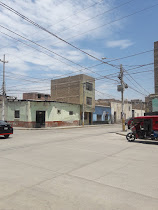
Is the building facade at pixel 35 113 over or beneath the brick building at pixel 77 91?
beneath

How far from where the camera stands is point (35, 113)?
29.6 metres

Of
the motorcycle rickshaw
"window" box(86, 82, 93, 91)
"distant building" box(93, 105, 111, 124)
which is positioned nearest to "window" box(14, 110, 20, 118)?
"window" box(86, 82, 93, 91)

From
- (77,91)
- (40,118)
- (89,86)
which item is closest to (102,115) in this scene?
(89,86)

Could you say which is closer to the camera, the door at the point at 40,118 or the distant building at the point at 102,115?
the door at the point at 40,118

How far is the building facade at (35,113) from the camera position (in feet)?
95.0

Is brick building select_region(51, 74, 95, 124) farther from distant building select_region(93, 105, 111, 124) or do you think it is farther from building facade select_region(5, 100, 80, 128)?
building facade select_region(5, 100, 80, 128)

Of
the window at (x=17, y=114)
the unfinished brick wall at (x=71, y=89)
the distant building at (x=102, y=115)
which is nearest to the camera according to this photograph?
the window at (x=17, y=114)

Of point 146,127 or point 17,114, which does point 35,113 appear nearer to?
point 17,114

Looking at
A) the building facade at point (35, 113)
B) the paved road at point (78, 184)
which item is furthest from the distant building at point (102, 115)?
the paved road at point (78, 184)

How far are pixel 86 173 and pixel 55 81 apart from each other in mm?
39576

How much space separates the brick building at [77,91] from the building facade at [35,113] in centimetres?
633

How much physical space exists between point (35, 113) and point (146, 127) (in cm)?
2000

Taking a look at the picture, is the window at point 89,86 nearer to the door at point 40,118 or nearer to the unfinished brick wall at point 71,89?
the unfinished brick wall at point 71,89

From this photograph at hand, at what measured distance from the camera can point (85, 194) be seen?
422 centimetres
